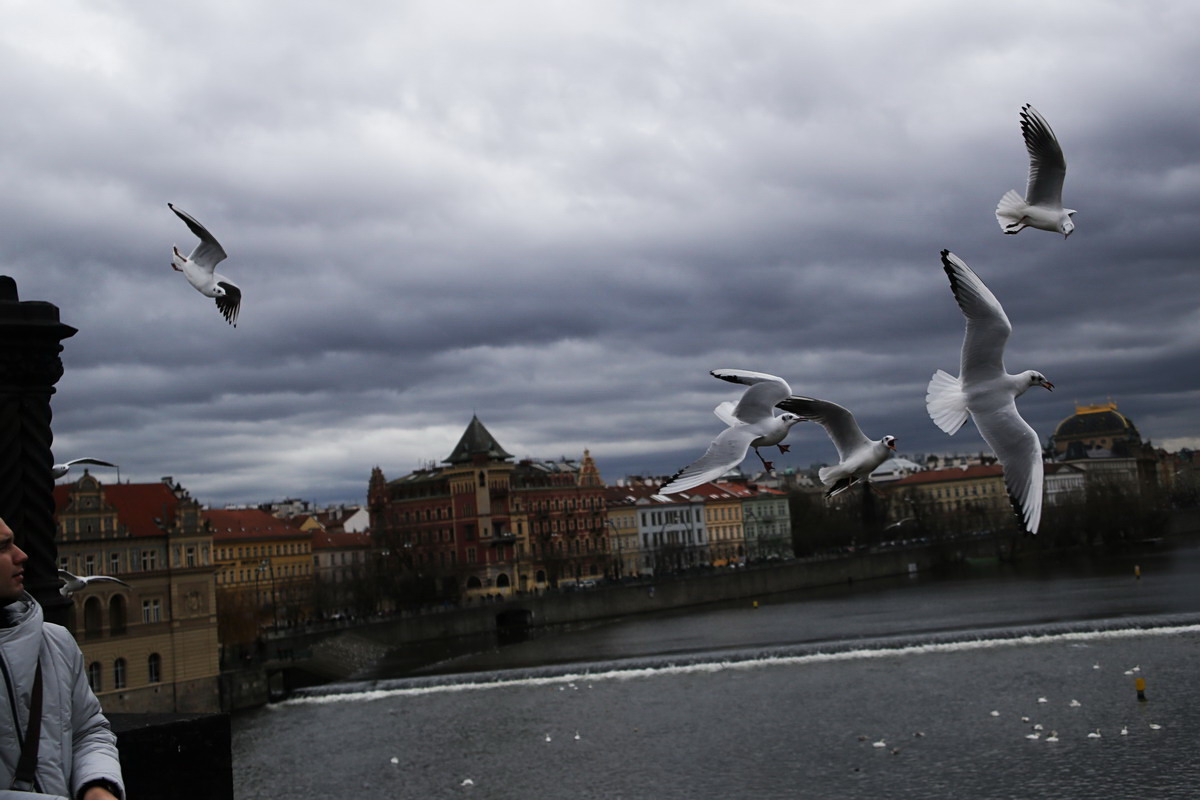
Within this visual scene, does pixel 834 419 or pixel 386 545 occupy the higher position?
pixel 386 545

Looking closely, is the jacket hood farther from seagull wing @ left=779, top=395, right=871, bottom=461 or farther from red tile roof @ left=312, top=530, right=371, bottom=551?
red tile roof @ left=312, top=530, right=371, bottom=551

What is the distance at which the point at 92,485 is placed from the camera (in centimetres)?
4738

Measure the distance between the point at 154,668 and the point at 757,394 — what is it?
45.9 meters

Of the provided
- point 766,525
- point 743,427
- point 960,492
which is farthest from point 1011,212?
point 766,525

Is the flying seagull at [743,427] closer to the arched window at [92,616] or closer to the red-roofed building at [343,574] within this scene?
the arched window at [92,616]

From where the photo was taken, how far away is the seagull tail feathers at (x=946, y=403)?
3.93m

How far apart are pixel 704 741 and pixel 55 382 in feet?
86.6

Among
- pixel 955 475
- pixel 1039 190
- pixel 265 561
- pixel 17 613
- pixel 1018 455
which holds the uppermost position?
pixel 955 475

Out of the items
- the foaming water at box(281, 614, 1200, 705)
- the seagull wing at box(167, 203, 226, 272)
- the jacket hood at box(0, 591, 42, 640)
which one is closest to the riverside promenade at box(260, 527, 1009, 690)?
the foaming water at box(281, 614, 1200, 705)

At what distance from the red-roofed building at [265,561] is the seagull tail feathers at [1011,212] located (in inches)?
2833

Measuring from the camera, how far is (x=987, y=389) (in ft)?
14.0

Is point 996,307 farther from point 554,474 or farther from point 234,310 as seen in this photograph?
point 554,474

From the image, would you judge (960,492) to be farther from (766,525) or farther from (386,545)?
(386,545)

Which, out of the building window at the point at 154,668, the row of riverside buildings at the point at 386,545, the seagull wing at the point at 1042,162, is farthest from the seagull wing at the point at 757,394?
the building window at the point at 154,668
